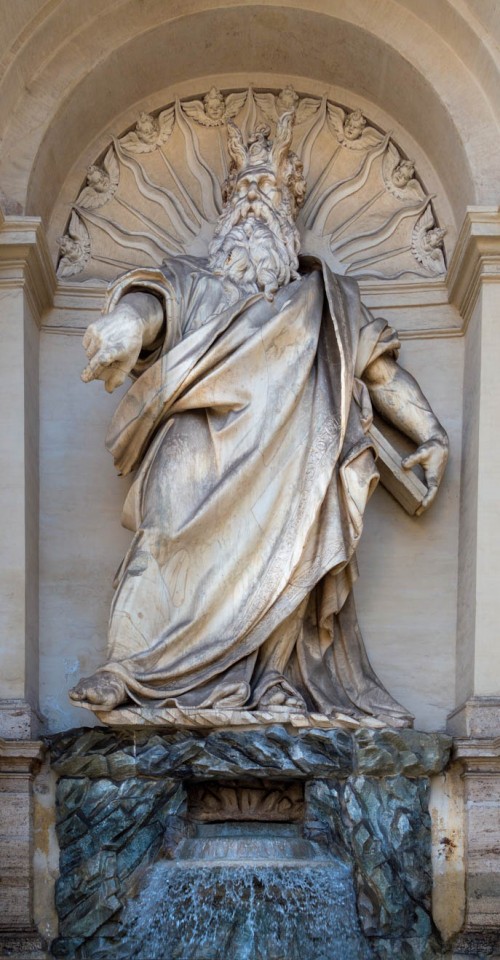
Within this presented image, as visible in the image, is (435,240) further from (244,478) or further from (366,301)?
(244,478)

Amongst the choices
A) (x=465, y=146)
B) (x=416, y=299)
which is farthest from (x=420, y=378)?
(x=465, y=146)

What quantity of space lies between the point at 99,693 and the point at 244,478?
1.08 m

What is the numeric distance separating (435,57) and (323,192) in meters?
0.85

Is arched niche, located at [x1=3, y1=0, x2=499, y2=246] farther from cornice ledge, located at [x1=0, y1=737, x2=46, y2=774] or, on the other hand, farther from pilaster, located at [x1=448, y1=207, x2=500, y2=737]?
cornice ledge, located at [x1=0, y1=737, x2=46, y2=774]

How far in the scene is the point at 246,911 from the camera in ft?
23.8

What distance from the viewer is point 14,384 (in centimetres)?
817

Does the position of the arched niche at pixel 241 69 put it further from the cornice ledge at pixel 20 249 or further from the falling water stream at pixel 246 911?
the falling water stream at pixel 246 911

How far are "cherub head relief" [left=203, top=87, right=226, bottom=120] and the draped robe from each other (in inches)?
46.7

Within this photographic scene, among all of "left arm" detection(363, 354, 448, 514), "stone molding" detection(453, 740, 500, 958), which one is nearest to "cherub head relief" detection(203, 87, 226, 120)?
"left arm" detection(363, 354, 448, 514)

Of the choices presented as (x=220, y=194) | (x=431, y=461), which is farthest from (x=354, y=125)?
(x=431, y=461)

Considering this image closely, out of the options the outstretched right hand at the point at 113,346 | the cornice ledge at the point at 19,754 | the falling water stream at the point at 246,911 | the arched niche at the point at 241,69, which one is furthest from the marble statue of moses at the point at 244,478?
the arched niche at the point at 241,69

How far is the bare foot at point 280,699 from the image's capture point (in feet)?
25.5

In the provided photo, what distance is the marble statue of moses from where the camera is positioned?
7820 mm

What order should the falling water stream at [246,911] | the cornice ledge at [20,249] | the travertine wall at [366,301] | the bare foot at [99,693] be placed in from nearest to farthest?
the falling water stream at [246,911] < the bare foot at [99,693] < the travertine wall at [366,301] < the cornice ledge at [20,249]
